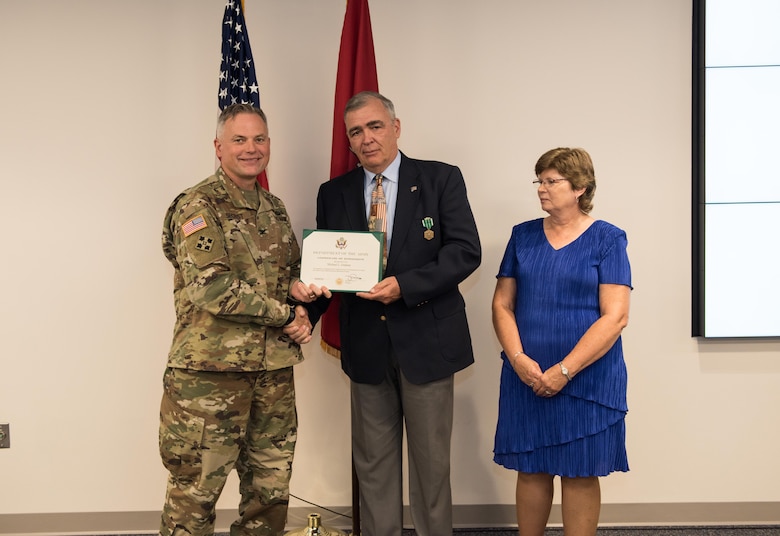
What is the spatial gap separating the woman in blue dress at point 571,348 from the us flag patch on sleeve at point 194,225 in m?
1.17

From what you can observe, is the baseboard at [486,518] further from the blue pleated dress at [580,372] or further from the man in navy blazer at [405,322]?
the blue pleated dress at [580,372]

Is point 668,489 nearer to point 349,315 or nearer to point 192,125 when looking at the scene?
point 349,315

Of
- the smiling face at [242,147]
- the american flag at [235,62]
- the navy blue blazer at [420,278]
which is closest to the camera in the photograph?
the smiling face at [242,147]

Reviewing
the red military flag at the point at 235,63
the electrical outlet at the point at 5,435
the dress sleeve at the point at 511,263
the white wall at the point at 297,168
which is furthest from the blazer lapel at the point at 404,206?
the electrical outlet at the point at 5,435

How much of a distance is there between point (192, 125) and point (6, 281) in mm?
1140

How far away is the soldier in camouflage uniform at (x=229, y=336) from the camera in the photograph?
227 cm

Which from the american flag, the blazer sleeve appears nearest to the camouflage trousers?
the blazer sleeve

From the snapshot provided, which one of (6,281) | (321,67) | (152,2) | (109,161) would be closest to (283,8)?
(321,67)

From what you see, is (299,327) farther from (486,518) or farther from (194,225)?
(486,518)

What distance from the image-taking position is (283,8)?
3191 millimetres

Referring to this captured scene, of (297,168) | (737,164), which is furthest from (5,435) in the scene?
(737,164)

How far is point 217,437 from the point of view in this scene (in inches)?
91.4

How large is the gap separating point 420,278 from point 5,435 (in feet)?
7.26

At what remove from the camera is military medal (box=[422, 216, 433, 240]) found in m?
2.56
